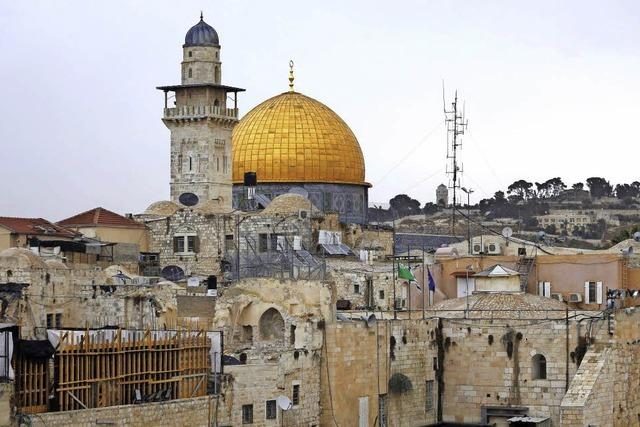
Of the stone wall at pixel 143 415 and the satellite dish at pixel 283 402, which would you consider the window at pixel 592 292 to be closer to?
the satellite dish at pixel 283 402

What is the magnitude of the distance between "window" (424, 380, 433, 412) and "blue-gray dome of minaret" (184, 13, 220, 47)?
1794 cm

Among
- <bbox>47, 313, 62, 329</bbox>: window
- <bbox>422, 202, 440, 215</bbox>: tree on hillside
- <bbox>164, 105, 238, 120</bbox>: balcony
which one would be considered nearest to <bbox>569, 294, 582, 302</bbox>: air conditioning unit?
<bbox>164, 105, 238, 120</bbox>: balcony

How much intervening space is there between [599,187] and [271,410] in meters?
89.7

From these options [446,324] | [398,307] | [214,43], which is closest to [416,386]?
[446,324]

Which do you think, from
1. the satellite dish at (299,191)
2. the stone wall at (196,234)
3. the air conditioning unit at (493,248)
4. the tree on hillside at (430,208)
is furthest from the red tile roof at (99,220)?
the tree on hillside at (430,208)

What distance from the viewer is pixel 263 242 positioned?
5588 cm

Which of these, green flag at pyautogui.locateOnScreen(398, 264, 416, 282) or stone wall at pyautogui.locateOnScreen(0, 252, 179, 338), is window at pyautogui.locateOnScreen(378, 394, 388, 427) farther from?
green flag at pyautogui.locateOnScreen(398, 264, 416, 282)

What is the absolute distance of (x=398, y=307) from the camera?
169 ft

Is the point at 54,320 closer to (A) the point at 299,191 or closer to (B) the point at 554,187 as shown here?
(A) the point at 299,191

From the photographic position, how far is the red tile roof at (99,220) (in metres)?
56.7

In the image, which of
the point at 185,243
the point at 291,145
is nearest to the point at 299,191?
the point at 291,145

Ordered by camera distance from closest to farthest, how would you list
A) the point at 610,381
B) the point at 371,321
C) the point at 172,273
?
the point at 371,321 → the point at 610,381 → the point at 172,273

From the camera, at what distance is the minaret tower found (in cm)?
5978

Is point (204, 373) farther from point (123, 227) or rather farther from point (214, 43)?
point (214, 43)
